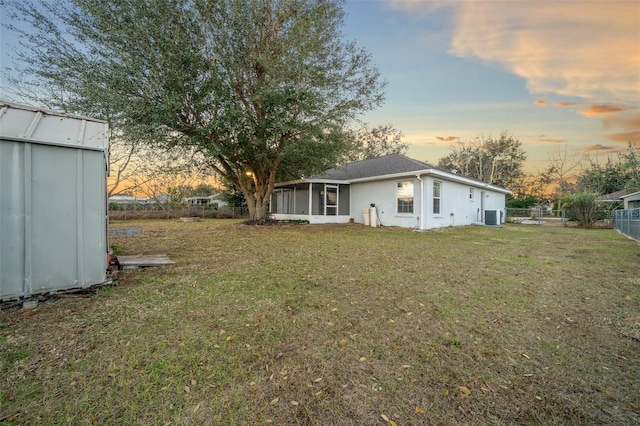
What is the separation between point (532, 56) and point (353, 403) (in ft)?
39.6

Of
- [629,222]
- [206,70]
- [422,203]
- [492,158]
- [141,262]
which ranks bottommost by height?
[141,262]

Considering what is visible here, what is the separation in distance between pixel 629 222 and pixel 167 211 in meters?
27.7

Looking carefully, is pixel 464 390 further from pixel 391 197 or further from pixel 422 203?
pixel 391 197

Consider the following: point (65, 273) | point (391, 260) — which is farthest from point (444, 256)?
point (65, 273)

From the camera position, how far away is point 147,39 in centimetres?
881

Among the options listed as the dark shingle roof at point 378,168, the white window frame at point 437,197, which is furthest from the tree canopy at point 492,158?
the white window frame at point 437,197

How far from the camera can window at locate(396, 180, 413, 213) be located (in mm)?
13388

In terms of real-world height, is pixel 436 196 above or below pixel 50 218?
above

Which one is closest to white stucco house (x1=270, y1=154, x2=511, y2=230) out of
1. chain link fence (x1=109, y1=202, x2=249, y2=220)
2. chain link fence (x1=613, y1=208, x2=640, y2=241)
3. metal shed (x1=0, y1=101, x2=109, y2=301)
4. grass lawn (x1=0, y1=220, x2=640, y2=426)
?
chain link fence (x1=613, y1=208, x2=640, y2=241)

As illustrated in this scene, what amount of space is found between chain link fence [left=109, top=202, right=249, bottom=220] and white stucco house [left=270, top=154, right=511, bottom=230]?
727 cm

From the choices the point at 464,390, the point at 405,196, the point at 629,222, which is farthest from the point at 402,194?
the point at 464,390

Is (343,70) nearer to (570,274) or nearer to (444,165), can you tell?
(570,274)

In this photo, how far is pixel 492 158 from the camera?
115ft

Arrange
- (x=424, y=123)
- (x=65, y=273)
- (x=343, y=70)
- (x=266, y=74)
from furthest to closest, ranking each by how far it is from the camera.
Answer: (x=424, y=123) < (x=343, y=70) < (x=266, y=74) < (x=65, y=273)
